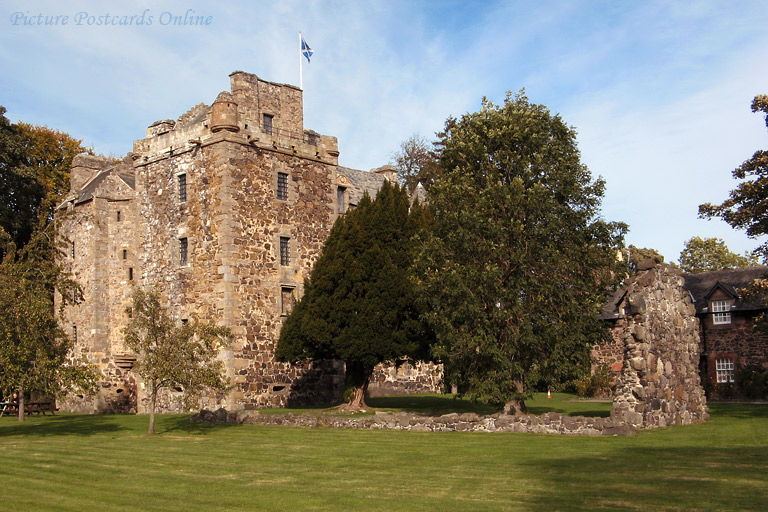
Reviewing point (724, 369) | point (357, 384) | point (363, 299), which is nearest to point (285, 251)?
point (363, 299)

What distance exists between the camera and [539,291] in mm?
23703

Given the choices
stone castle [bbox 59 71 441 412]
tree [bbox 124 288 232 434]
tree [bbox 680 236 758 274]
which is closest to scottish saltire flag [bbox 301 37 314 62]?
stone castle [bbox 59 71 441 412]

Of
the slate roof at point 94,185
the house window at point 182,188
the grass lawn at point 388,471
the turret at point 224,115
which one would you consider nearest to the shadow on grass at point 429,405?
the grass lawn at point 388,471

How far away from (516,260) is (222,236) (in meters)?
13.0

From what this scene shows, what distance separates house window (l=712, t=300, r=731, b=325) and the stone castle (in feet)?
59.1

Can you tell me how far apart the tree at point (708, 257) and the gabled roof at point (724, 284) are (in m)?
19.6

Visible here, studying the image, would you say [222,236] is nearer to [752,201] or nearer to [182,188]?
[182,188]

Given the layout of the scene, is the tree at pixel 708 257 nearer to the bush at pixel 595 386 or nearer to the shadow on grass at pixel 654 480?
the bush at pixel 595 386

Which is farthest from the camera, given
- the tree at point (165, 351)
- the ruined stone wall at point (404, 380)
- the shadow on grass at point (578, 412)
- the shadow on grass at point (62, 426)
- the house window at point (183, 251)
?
the ruined stone wall at point (404, 380)

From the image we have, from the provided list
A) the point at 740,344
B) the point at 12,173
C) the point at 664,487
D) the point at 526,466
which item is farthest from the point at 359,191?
the point at 664,487

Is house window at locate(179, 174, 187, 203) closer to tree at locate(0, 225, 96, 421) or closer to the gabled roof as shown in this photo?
tree at locate(0, 225, 96, 421)

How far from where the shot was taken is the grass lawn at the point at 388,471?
37.7 ft

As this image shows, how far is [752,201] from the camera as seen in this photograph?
2745 cm

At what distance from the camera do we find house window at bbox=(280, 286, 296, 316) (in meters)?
32.9
